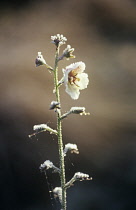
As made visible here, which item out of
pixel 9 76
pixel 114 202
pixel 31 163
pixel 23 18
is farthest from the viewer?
pixel 23 18

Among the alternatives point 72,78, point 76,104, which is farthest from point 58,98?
point 76,104

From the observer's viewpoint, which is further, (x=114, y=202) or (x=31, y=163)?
(x=31, y=163)

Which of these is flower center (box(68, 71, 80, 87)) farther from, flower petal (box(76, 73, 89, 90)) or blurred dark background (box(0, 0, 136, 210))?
blurred dark background (box(0, 0, 136, 210))

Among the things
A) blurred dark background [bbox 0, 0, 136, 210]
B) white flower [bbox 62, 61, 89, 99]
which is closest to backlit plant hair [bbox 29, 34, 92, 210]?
white flower [bbox 62, 61, 89, 99]

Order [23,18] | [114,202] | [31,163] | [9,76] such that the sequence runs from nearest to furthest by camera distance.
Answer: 1. [114,202]
2. [31,163]
3. [9,76]
4. [23,18]

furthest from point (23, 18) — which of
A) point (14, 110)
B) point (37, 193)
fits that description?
point (37, 193)

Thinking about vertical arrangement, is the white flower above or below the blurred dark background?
below

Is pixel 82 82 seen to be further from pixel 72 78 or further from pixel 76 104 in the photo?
pixel 76 104

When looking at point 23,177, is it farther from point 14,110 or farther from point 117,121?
point 117,121
